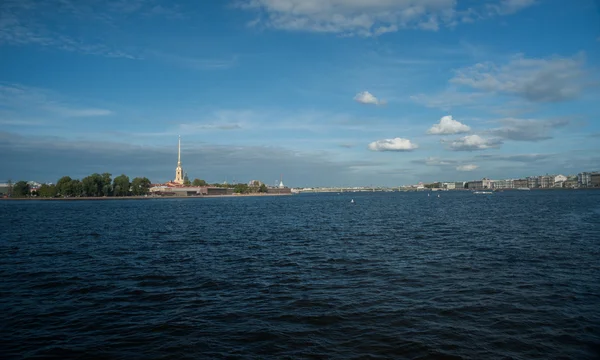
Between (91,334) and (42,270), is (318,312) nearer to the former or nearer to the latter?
(91,334)

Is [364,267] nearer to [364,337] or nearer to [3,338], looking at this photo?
[364,337]

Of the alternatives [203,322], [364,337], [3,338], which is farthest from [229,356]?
[3,338]

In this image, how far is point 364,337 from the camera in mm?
10984

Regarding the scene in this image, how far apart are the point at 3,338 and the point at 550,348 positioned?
1455 centimetres

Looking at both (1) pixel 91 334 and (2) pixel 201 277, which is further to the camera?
(2) pixel 201 277

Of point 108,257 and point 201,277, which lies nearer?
point 201,277

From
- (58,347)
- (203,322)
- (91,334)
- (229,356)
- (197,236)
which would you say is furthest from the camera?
(197,236)

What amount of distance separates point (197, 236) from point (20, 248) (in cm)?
1299

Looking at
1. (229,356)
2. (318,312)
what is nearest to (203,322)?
(229,356)

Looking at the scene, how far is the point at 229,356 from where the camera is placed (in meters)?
9.82

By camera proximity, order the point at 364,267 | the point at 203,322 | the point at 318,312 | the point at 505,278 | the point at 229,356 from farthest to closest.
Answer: the point at 364,267 → the point at 505,278 → the point at 318,312 → the point at 203,322 → the point at 229,356

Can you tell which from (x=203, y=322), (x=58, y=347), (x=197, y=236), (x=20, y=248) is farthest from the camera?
(x=197, y=236)

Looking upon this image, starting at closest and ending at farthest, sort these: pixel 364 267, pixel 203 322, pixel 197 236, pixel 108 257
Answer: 1. pixel 203 322
2. pixel 364 267
3. pixel 108 257
4. pixel 197 236

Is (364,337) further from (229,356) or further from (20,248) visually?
(20,248)
